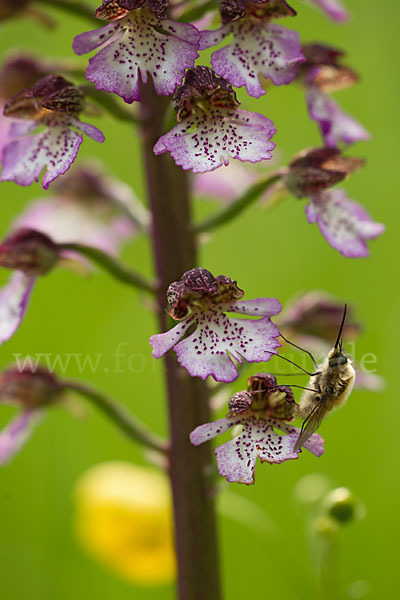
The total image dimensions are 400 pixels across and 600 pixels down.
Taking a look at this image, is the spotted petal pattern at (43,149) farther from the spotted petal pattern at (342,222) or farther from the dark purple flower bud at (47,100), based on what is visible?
the spotted petal pattern at (342,222)

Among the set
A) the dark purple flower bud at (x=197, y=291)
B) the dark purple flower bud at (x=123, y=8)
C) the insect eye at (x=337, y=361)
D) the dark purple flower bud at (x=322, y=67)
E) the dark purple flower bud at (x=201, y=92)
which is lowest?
the insect eye at (x=337, y=361)

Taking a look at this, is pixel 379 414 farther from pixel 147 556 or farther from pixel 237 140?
pixel 237 140

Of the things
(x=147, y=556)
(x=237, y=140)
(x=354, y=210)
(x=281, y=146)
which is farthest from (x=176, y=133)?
(x=281, y=146)

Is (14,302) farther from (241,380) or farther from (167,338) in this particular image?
(241,380)

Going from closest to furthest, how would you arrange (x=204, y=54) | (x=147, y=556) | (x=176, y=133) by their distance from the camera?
1. (x=176, y=133)
2. (x=147, y=556)
3. (x=204, y=54)

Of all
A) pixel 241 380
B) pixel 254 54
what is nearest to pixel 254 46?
pixel 254 54

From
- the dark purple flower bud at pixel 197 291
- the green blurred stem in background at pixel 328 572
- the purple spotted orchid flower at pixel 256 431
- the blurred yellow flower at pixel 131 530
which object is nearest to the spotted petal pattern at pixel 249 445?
the purple spotted orchid flower at pixel 256 431

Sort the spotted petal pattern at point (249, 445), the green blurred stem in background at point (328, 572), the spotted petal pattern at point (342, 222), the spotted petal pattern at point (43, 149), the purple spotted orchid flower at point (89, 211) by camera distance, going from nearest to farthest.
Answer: the spotted petal pattern at point (249, 445) < the spotted petal pattern at point (43, 149) < the spotted petal pattern at point (342, 222) < the green blurred stem in background at point (328, 572) < the purple spotted orchid flower at point (89, 211)
